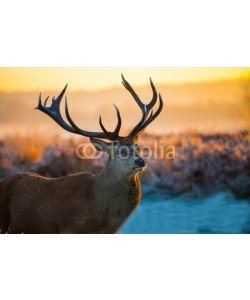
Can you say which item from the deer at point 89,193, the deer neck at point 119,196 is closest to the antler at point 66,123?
the deer at point 89,193

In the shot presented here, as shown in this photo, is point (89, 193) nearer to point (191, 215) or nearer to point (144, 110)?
point (144, 110)

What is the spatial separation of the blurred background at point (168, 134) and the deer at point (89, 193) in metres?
0.57

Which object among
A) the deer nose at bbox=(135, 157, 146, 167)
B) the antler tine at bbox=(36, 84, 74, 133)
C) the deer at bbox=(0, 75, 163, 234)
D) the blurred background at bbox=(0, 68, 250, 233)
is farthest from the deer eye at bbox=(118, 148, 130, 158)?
the blurred background at bbox=(0, 68, 250, 233)

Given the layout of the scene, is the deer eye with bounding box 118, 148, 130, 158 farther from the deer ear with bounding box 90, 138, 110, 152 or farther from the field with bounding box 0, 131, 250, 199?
the field with bounding box 0, 131, 250, 199

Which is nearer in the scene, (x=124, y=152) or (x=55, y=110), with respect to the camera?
(x=124, y=152)

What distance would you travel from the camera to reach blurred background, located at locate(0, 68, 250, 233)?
7641 millimetres

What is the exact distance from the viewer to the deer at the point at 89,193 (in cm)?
675

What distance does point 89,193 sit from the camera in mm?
6867

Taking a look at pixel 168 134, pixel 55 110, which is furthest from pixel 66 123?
pixel 168 134

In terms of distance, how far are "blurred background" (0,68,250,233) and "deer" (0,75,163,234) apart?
570 millimetres

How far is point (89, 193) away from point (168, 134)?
4.54ft

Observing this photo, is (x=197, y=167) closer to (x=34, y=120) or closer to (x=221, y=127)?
(x=221, y=127)

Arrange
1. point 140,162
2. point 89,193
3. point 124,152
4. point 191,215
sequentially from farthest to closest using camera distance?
point 191,215 < point 89,193 < point 124,152 < point 140,162
